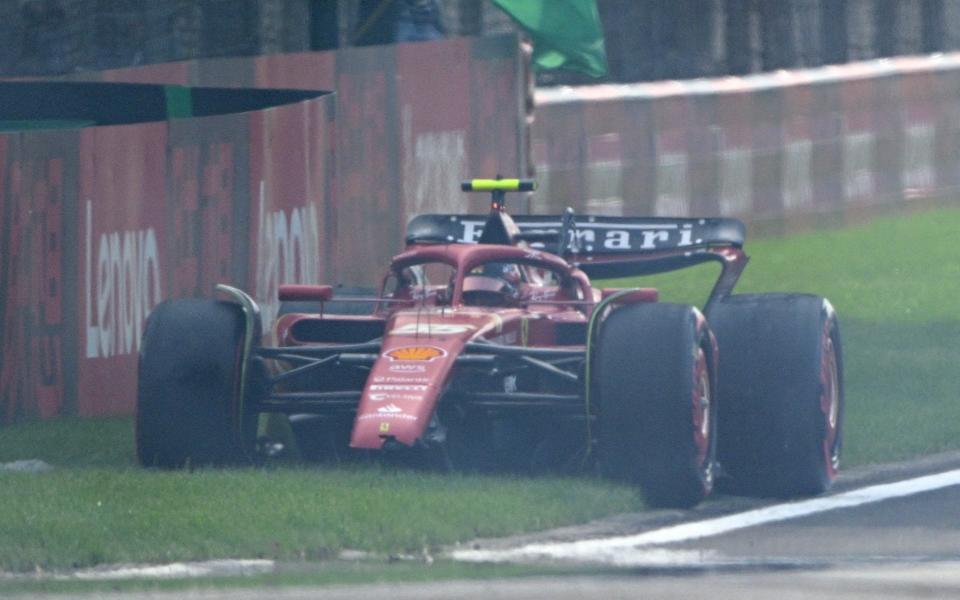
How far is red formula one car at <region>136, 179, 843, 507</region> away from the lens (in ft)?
28.9

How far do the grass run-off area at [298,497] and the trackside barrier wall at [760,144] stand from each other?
4793 mm

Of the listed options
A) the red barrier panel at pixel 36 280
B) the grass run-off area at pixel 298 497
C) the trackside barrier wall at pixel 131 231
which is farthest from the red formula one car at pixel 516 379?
the red barrier panel at pixel 36 280

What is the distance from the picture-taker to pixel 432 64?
14922mm

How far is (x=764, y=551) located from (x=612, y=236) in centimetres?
387

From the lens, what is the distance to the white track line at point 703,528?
7465 millimetres

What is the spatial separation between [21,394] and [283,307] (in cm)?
212

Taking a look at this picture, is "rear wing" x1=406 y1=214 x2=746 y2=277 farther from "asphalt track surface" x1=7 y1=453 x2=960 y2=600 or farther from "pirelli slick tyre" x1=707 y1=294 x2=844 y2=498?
"asphalt track surface" x1=7 y1=453 x2=960 y2=600

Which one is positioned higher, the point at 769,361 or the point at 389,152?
the point at 389,152

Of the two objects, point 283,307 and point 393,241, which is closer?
point 283,307

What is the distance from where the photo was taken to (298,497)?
8625mm

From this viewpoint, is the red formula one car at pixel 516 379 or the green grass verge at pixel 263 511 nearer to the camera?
the green grass verge at pixel 263 511

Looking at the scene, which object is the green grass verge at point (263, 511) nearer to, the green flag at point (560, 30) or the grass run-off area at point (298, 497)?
the grass run-off area at point (298, 497)

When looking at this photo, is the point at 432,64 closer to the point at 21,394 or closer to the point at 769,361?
the point at 21,394

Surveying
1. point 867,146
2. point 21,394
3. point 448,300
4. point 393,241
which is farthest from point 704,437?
point 867,146
